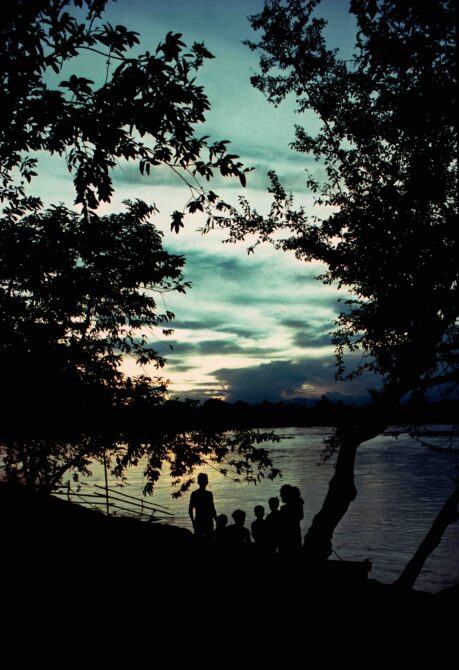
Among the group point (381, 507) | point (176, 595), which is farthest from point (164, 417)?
point (381, 507)

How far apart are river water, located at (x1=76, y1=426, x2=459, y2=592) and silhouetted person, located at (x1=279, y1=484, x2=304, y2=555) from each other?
70.1 inches

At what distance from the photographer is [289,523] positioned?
34.8 feet

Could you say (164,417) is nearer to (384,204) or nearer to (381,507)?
(384,204)

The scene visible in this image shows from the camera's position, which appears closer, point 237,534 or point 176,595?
point 176,595

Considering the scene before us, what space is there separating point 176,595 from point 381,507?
156 ft

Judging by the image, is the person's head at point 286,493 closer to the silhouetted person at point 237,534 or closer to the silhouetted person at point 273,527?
the silhouetted person at point 273,527

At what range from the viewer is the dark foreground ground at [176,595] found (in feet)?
22.7

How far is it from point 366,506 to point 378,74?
48.8 metres

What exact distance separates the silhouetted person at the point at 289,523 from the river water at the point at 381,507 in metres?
1.78

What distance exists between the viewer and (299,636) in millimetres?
8000

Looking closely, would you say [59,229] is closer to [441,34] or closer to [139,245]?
[139,245]

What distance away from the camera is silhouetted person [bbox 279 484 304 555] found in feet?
34.5

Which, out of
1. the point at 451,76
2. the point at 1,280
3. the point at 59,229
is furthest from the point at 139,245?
the point at 451,76

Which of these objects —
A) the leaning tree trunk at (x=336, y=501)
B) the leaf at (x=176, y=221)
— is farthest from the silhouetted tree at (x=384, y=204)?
the leaf at (x=176, y=221)
